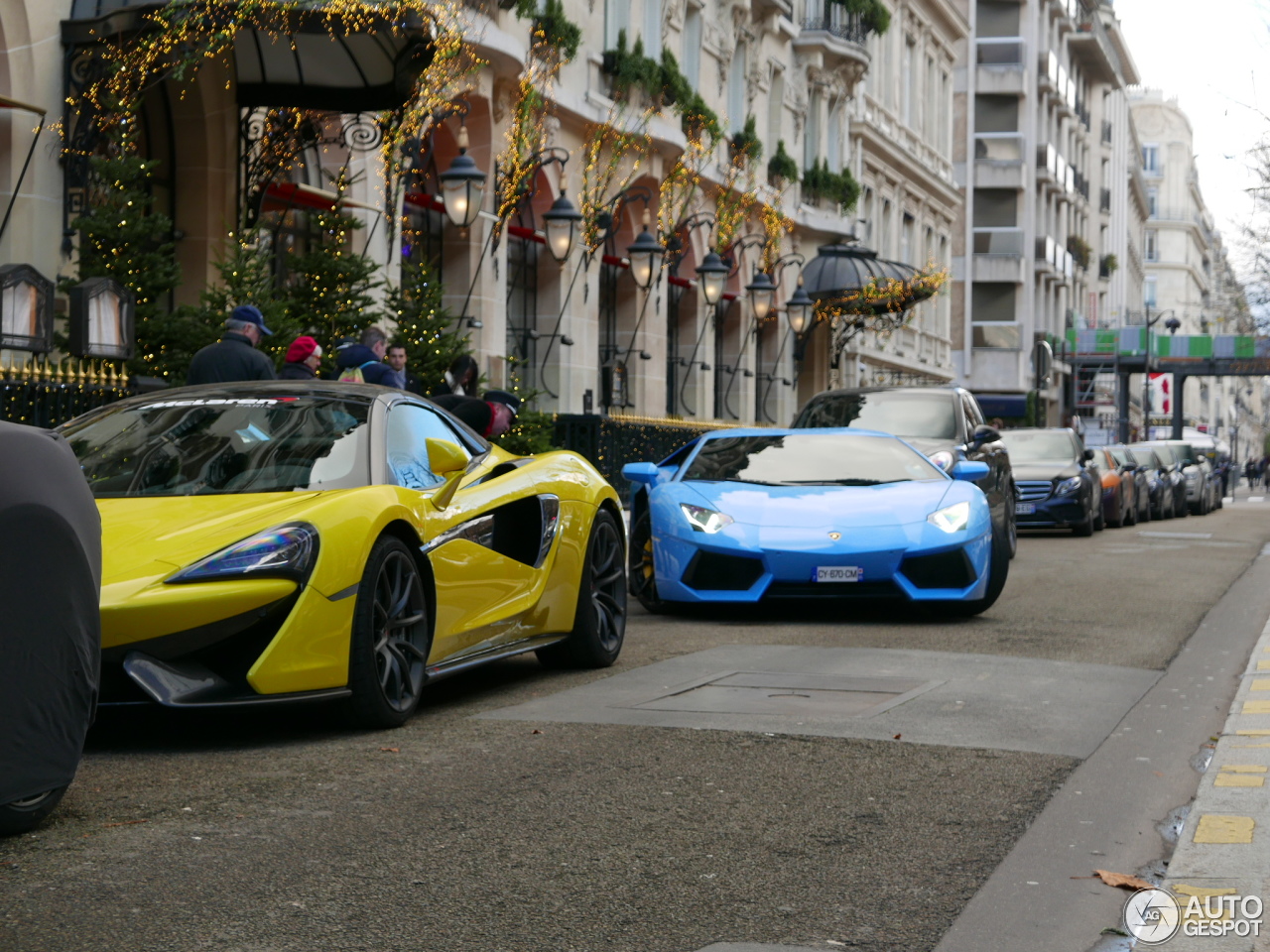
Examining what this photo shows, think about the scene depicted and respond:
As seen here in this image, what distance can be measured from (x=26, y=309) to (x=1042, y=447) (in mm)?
16198

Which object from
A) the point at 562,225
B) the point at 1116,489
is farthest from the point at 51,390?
the point at 1116,489

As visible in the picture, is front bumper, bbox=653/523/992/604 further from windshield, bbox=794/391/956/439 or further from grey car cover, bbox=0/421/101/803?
grey car cover, bbox=0/421/101/803

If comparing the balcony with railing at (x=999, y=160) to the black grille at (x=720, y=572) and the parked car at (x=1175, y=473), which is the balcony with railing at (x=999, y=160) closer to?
the parked car at (x=1175, y=473)

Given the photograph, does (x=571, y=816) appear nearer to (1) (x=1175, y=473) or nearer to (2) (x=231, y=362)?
(2) (x=231, y=362)

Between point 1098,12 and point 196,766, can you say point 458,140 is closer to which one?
point 196,766

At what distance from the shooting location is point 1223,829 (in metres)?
5.23

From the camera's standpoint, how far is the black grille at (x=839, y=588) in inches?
447

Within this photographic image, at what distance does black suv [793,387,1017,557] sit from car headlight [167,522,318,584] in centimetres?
1031

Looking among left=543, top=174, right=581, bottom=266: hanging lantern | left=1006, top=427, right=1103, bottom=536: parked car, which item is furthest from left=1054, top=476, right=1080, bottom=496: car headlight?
left=543, top=174, right=581, bottom=266: hanging lantern

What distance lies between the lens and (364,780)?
19.2 feet

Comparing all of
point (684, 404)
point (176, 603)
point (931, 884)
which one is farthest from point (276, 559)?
point (684, 404)

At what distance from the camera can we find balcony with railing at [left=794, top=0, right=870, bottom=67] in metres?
38.9

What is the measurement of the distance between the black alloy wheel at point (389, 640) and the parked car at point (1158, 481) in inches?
1098

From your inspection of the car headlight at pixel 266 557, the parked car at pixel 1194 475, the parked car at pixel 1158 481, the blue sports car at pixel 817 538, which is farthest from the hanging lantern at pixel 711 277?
the car headlight at pixel 266 557
